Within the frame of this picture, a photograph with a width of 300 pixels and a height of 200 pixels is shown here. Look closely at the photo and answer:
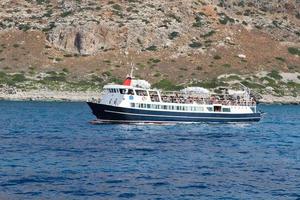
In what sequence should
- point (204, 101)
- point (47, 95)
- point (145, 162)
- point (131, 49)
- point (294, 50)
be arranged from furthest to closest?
point (294, 50)
point (131, 49)
point (47, 95)
point (204, 101)
point (145, 162)

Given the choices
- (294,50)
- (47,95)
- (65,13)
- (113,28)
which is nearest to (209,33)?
(294,50)

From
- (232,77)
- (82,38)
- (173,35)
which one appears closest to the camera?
(232,77)

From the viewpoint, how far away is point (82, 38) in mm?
183500

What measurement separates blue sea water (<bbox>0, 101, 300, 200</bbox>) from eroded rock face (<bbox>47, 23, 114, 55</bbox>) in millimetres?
92193

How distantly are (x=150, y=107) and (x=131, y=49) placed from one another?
300 ft

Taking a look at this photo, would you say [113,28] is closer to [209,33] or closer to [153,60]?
[153,60]

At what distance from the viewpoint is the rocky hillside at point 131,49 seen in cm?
17300

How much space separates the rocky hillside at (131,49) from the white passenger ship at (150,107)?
64740 millimetres

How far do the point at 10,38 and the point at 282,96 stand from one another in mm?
77629

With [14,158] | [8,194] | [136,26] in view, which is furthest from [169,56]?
[8,194]

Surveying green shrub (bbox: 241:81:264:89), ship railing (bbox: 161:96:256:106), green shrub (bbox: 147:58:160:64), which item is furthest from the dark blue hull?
green shrub (bbox: 147:58:160:64)

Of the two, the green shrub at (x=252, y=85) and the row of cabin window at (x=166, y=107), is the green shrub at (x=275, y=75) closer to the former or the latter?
the green shrub at (x=252, y=85)

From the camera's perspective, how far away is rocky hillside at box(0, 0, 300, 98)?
173m

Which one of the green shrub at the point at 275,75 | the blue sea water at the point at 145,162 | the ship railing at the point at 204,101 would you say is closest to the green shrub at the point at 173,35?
the green shrub at the point at 275,75
